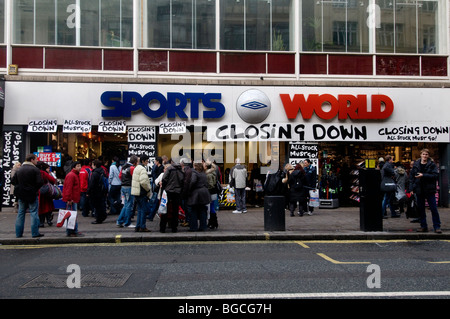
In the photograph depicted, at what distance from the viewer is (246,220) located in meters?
12.8

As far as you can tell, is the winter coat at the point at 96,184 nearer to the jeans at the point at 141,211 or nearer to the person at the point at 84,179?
the person at the point at 84,179

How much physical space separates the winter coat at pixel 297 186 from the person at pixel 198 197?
3.88 metres

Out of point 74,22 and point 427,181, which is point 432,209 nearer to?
point 427,181

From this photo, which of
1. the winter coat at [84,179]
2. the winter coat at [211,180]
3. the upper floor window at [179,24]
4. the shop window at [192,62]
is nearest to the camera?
the winter coat at [211,180]

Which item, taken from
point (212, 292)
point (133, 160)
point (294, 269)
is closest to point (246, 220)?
point (133, 160)

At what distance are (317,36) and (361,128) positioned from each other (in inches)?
163

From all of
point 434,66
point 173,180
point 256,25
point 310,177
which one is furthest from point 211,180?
point 434,66

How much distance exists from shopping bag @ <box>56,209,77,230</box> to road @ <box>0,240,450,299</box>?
62 cm

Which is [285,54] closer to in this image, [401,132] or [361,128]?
[361,128]

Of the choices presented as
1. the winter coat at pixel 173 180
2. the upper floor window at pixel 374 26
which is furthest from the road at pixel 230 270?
the upper floor window at pixel 374 26

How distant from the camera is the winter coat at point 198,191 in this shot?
10.4 meters

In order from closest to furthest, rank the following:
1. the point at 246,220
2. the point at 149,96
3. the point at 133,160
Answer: the point at 133,160
the point at 246,220
the point at 149,96

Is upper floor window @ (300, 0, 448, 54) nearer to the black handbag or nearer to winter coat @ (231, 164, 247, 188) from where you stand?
winter coat @ (231, 164, 247, 188)

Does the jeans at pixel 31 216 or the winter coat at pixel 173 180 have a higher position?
the winter coat at pixel 173 180
